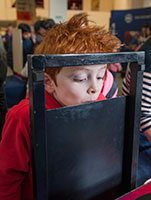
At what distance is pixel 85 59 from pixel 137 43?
19.8ft

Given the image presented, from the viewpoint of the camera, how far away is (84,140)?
1.90 feet

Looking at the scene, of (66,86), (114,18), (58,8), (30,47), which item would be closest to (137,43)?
(114,18)

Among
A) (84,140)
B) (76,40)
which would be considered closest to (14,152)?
(84,140)

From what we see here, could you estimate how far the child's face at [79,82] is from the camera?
1.93ft

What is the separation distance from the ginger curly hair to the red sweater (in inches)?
6.1

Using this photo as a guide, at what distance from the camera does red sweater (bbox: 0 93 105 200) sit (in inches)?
24.1

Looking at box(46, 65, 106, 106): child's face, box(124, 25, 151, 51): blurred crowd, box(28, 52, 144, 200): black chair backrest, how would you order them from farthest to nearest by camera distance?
box(124, 25, 151, 51): blurred crowd < box(46, 65, 106, 106): child's face < box(28, 52, 144, 200): black chair backrest

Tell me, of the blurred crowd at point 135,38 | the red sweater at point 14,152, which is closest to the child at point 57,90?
the red sweater at point 14,152

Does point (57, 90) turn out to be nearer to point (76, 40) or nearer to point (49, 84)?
point (49, 84)

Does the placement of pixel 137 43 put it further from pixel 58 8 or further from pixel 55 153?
pixel 55 153

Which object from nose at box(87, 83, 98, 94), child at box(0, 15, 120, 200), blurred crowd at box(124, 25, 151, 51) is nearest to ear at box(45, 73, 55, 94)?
child at box(0, 15, 120, 200)

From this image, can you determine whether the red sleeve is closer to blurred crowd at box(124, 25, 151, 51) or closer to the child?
the child

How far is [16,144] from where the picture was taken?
611 mm

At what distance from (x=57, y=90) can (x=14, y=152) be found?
0.70 ft
